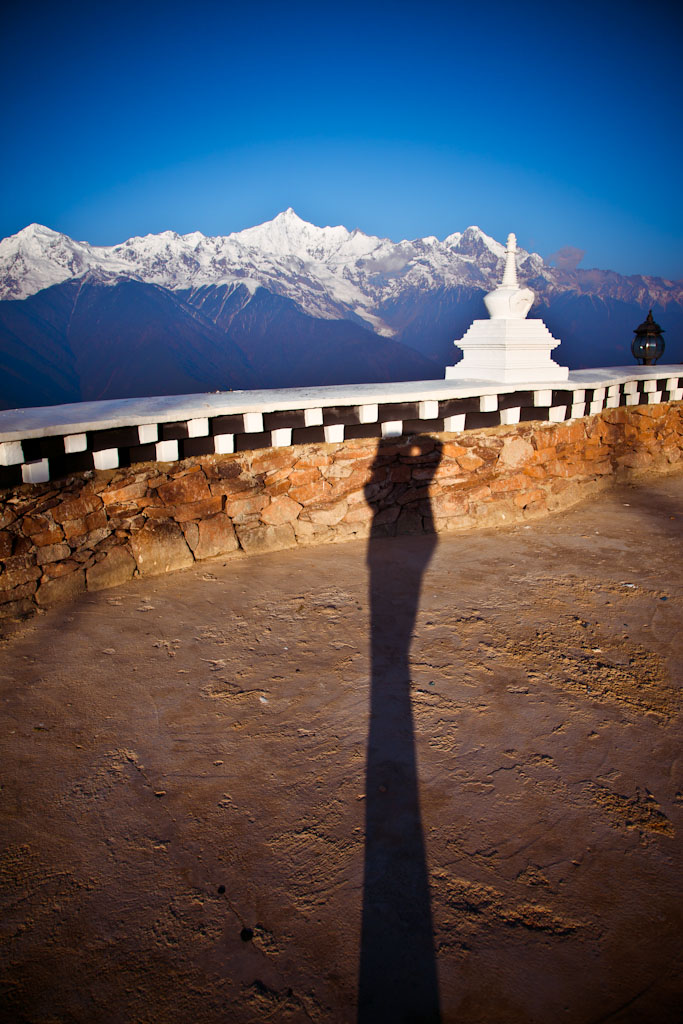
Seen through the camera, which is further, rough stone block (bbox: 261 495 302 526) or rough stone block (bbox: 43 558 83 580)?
rough stone block (bbox: 261 495 302 526)

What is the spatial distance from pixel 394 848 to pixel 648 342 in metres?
8.80

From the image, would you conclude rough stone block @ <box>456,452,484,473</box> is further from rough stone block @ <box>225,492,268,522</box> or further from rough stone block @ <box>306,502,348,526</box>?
rough stone block @ <box>225,492,268,522</box>

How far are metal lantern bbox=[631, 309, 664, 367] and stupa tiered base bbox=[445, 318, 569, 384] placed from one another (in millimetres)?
3507

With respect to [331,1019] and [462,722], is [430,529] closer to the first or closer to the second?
[462,722]

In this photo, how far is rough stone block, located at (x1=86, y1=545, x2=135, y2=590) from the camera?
418 cm

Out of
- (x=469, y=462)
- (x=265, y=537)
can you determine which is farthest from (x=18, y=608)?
(x=469, y=462)

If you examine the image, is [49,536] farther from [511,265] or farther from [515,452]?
[511,265]

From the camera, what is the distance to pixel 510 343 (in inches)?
231

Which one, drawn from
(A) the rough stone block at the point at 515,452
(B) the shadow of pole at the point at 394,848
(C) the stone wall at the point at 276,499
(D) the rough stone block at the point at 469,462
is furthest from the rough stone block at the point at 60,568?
(A) the rough stone block at the point at 515,452

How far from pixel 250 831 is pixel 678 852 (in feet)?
5.13

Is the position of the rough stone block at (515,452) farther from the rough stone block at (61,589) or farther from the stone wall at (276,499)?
the rough stone block at (61,589)

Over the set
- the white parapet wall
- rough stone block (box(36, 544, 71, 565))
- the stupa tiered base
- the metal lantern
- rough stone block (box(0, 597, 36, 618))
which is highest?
the metal lantern

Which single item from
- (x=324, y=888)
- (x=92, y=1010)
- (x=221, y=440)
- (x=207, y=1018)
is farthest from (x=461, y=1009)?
(x=221, y=440)

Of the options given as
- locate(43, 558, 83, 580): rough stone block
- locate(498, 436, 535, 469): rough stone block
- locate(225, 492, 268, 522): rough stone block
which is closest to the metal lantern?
locate(498, 436, 535, 469): rough stone block
